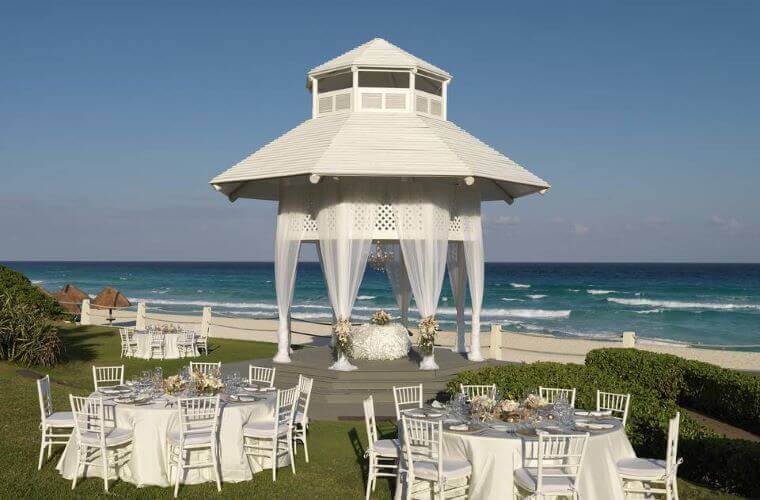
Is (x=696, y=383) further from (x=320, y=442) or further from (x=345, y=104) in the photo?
(x=345, y=104)

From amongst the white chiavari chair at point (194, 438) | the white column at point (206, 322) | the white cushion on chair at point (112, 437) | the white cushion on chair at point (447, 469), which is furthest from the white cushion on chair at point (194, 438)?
the white column at point (206, 322)

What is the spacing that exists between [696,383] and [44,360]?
13.5 meters

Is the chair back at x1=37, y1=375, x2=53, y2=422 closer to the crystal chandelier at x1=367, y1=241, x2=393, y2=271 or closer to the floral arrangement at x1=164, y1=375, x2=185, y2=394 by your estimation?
the floral arrangement at x1=164, y1=375, x2=185, y2=394

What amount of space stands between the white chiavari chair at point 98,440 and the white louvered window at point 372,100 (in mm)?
8472

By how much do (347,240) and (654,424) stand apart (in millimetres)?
6625

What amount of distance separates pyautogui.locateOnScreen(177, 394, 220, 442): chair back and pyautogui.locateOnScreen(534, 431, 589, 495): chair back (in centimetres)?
355

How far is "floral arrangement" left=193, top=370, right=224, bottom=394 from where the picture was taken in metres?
8.45

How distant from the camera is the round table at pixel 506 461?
657 cm

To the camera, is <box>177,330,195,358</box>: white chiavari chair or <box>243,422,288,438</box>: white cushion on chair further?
<box>177,330,195,358</box>: white chiavari chair

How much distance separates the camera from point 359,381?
13.0 metres

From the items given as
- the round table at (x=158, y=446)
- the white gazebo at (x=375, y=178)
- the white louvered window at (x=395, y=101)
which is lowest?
the round table at (x=158, y=446)

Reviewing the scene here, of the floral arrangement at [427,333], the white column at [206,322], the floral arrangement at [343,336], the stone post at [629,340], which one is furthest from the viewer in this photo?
the white column at [206,322]

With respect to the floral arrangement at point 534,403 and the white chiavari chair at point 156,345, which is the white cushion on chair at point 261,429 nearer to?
the floral arrangement at point 534,403

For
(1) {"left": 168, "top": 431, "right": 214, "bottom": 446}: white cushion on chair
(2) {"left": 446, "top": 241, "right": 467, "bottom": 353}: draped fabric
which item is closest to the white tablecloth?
(2) {"left": 446, "top": 241, "right": 467, "bottom": 353}: draped fabric
